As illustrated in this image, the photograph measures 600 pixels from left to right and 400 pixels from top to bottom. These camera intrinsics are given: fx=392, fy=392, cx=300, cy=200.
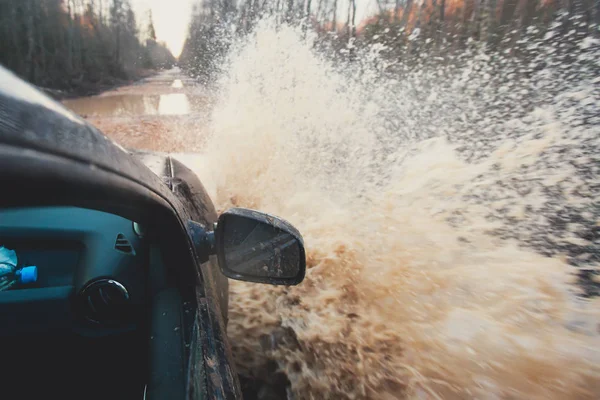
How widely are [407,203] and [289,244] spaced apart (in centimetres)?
358

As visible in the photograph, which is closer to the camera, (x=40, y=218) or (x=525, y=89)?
(x=40, y=218)

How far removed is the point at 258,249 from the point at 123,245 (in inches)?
19.0

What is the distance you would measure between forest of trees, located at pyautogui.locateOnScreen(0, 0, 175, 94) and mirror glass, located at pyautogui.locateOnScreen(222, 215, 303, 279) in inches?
1027

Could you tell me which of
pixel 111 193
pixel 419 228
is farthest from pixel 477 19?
pixel 111 193

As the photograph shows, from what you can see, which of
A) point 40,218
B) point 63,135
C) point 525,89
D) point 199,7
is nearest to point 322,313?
point 40,218

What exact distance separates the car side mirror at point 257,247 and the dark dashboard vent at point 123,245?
1.06 feet

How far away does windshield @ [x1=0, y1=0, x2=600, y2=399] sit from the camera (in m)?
2.44

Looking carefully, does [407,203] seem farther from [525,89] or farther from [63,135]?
[525,89]

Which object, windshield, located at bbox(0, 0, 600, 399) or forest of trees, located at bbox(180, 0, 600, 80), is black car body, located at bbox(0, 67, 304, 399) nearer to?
windshield, located at bbox(0, 0, 600, 399)

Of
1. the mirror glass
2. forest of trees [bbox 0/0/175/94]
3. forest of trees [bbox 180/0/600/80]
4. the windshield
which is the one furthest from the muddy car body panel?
forest of trees [bbox 0/0/175/94]

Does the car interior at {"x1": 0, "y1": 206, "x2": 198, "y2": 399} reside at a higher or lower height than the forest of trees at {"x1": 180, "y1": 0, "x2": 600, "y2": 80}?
lower

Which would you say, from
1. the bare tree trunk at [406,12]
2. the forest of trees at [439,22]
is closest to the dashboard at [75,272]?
the forest of trees at [439,22]

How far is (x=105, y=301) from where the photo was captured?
4.02 ft

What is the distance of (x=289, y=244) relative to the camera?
4.45ft
